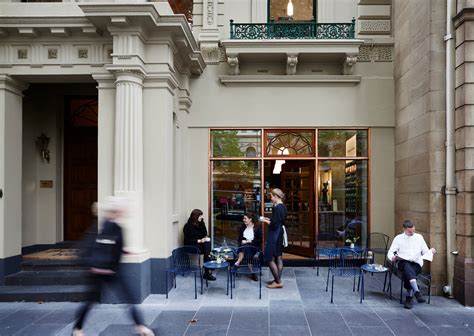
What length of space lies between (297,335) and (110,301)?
11.4ft

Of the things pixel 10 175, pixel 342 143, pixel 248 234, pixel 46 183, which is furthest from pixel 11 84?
pixel 342 143

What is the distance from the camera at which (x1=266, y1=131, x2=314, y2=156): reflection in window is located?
9.73 m

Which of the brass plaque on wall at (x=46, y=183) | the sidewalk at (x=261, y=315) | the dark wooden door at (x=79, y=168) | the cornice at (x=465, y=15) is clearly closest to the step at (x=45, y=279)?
the sidewalk at (x=261, y=315)

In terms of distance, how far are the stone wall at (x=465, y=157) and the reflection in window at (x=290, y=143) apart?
140 inches

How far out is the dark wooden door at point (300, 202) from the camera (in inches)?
390

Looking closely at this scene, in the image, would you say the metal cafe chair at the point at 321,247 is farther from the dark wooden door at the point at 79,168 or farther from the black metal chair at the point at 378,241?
the dark wooden door at the point at 79,168

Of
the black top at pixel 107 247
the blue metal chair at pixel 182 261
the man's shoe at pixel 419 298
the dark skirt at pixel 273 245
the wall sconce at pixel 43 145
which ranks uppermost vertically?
the wall sconce at pixel 43 145

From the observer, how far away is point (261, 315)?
6254mm

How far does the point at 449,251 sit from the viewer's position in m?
7.07

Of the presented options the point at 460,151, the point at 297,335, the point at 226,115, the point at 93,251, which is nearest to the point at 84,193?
the point at 226,115

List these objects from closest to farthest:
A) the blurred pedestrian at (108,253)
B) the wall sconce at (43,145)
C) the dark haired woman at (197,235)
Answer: the blurred pedestrian at (108,253)
the dark haired woman at (197,235)
the wall sconce at (43,145)

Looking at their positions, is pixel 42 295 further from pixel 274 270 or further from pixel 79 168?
pixel 274 270

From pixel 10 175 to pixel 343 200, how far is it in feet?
25.0

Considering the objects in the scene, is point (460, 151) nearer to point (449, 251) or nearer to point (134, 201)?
point (449, 251)
